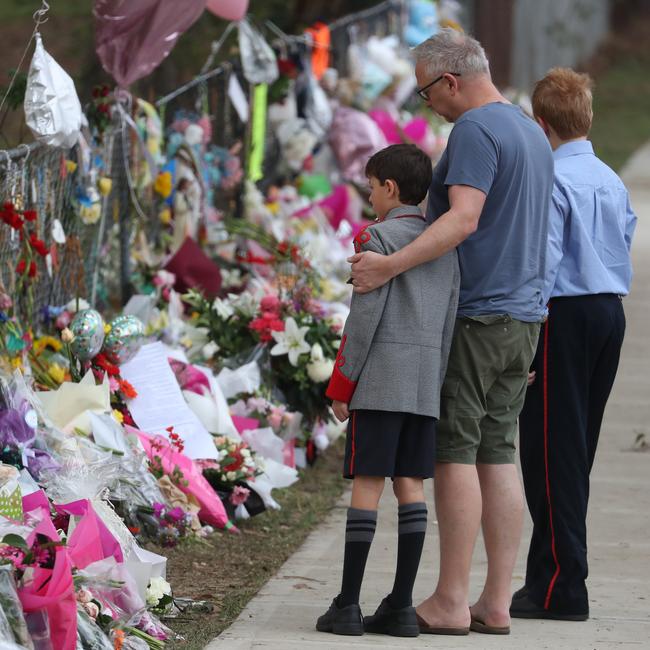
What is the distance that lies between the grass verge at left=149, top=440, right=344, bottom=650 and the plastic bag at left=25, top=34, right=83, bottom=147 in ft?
5.30

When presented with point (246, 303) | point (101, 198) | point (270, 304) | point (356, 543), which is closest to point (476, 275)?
point (356, 543)

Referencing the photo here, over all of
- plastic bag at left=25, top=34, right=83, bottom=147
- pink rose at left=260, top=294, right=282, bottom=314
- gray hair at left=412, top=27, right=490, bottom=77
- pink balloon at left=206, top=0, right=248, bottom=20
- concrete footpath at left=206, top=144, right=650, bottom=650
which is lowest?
concrete footpath at left=206, top=144, right=650, bottom=650

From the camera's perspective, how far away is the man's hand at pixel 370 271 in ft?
12.5

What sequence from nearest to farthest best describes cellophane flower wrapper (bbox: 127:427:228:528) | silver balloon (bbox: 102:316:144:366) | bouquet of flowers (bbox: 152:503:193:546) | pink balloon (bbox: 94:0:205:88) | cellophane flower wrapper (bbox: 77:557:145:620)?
1. cellophane flower wrapper (bbox: 77:557:145:620)
2. bouquet of flowers (bbox: 152:503:193:546)
3. cellophane flower wrapper (bbox: 127:427:228:528)
4. silver balloon (bbox: 102:316:144:366)
5. pink balloon (bbox: 94:0:205:88)

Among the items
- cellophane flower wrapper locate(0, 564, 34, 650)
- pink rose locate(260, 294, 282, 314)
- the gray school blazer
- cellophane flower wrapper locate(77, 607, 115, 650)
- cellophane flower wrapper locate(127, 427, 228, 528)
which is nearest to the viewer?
cellophane flower wrapper locate(0, 564, 34, 650)

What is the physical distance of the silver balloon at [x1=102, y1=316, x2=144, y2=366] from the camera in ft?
17.4

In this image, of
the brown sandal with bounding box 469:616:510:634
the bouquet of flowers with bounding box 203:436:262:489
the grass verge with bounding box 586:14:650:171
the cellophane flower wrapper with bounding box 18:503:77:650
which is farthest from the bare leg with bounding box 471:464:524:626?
the grass verge with bounding box 586:14:650:171

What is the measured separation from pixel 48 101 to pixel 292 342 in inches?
63.6

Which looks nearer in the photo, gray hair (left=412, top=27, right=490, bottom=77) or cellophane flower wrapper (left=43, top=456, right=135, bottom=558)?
gray hair (left=412, top=27, right=490, bottom=77)

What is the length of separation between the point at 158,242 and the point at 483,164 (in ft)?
12.6

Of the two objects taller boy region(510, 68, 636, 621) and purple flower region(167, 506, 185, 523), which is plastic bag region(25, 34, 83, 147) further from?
taller boy region(510, 68, 636, 621)

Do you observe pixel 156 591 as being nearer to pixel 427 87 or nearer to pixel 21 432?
pixel 21 432

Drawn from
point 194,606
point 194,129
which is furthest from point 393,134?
point 194,606

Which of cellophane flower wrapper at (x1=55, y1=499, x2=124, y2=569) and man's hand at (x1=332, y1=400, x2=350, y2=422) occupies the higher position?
man's hand at (x1=332, y1=400, x2=350, y2=422)
